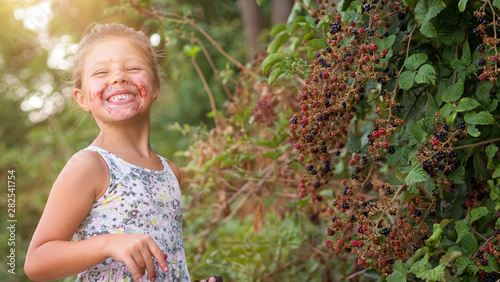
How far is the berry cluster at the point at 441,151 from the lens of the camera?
1291 millimetres

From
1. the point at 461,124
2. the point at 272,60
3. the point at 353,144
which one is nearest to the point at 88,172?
the point at 272,60

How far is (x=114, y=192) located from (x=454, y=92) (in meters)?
0.95

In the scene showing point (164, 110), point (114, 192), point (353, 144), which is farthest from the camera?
point (164, 110)

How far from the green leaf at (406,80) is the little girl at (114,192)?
2.37 feet

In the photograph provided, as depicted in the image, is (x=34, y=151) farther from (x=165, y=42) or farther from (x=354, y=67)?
(x=354, y=67)

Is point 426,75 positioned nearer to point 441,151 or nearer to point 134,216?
point 441,151

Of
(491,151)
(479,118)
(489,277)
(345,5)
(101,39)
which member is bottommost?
(489,277)

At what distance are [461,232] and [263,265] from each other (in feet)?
4.82

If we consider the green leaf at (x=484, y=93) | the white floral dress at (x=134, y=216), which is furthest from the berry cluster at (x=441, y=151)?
the white floral dress at (x=134, y=216)

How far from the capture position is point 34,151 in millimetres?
5582

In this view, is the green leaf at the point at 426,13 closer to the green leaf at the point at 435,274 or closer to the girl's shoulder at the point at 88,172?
the green leaf at the point at 435,274

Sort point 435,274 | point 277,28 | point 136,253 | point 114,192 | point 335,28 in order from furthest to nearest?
point 277,28 < point 335,28 < point 114,192 < point 435,274 < point 136,253

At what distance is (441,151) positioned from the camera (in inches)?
50.8

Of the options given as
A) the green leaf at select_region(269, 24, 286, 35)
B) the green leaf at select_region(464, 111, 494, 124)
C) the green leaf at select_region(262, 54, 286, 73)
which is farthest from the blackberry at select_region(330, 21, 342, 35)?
the green leaf at select_region(269, 24, 286, 35)
